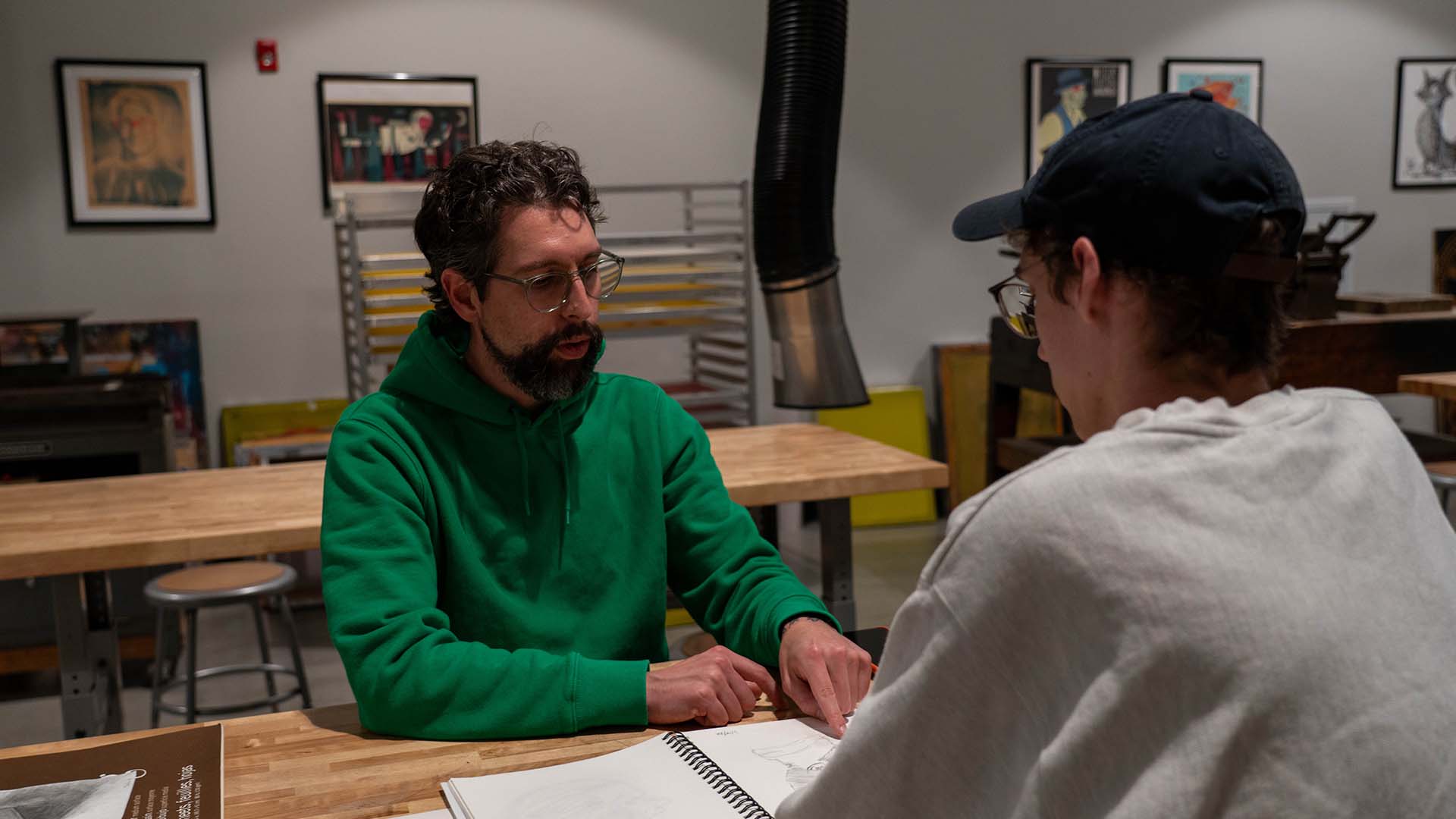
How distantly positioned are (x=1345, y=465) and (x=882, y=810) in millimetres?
403

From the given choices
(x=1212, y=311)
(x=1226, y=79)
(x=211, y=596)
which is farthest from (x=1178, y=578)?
(x=1226, y=79)

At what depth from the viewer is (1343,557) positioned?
2.65 feet

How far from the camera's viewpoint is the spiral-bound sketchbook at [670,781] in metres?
1.22

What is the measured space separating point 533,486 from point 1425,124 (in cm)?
732

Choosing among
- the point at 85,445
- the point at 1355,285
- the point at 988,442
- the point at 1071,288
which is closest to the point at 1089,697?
the point at 1071,288

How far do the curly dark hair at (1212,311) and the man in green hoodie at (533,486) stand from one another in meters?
0.71

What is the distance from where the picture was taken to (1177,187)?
2.89ft

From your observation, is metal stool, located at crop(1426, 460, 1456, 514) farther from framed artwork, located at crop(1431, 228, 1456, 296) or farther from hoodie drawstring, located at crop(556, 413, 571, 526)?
framed artwork, located at crop(1431, 228, 1456, 296)

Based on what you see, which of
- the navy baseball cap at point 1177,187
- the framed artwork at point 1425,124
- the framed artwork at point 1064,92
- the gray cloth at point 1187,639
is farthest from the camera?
the framed artwork at point 1425,124

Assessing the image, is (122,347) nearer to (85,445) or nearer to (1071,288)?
(85,445)

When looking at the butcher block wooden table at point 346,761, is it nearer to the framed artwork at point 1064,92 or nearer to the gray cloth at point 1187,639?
the gray cloth at point 1187,639

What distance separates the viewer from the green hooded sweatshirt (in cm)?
146

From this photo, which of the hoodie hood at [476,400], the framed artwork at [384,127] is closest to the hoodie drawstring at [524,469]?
the hoodie hood at [476,400]

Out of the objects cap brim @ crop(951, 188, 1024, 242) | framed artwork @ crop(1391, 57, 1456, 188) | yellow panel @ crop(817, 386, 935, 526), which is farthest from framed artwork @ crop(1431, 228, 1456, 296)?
cap brim @ crop(951, 188, 1024, 242)
